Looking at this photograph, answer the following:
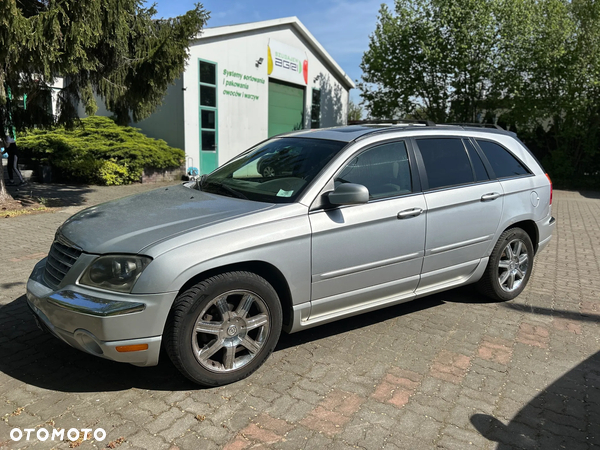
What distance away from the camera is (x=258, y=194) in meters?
3.78

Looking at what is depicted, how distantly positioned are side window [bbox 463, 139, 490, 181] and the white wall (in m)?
12.9

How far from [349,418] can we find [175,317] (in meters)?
1.24

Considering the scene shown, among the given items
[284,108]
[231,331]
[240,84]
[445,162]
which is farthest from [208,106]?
[231,331]

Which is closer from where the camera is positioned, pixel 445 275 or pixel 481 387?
pixel 481 387

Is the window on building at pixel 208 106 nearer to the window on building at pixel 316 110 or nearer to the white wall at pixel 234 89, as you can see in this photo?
the white wall at pixel 234 89

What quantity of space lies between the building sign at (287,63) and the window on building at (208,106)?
3.29 metres

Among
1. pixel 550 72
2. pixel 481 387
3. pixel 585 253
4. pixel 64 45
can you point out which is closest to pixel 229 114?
pixel 64 45

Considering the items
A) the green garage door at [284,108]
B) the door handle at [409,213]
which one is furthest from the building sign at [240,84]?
the door handle at [409,213]

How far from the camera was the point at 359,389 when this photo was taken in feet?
11.0

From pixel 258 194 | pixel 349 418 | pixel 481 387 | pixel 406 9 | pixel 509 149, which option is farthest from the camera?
pixel 406 9

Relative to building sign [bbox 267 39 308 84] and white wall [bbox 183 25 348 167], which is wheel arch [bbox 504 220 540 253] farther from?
building sign [bbox 267 39 308 84]

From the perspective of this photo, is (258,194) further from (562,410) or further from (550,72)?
(550,72)

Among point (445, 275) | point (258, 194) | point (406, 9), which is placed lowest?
point (445, 275)

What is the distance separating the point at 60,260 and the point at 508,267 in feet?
13.7
